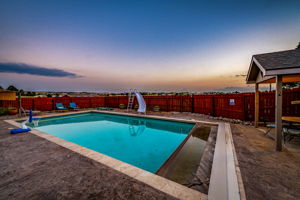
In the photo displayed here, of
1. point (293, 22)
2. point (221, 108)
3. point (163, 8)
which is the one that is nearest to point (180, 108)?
point (221, 108)

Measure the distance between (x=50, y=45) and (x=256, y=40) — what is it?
14.5 meters

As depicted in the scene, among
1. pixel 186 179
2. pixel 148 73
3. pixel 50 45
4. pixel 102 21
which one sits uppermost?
pixel 102 21

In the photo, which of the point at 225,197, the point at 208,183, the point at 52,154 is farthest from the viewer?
the point at 52,154

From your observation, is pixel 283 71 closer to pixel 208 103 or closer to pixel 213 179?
pixel 213 179

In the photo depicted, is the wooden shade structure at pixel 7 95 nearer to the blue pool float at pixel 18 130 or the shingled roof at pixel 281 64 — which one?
the blue pool float at pixel 18 130

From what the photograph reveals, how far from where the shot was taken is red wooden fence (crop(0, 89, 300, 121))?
238 inches

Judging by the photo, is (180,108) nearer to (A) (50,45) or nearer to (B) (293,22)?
(B) (293,22)

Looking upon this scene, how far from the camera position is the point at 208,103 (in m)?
8.74

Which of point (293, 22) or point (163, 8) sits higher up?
point (163, 8)

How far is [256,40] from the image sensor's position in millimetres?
7422

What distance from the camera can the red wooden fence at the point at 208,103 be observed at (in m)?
6.05

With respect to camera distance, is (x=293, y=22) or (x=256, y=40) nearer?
(x=293, y=22)

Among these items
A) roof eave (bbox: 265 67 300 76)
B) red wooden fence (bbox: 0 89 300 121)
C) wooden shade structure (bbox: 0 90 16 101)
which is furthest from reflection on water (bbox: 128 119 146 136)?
wooden shade structure (bbox: 0 90 16 101)

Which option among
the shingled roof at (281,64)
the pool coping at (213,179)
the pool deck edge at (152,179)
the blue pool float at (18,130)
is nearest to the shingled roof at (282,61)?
the shingled roof at (281,64)
